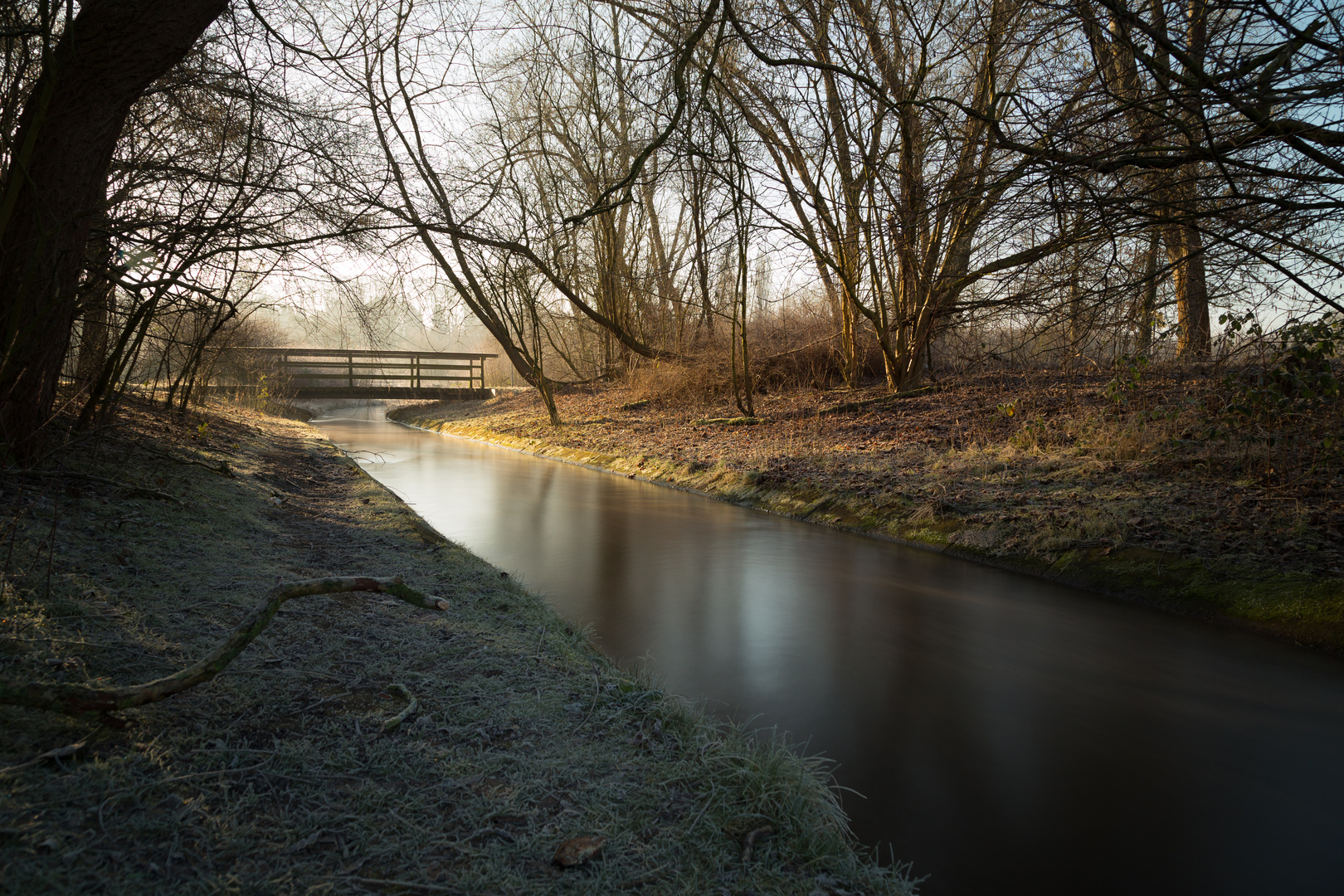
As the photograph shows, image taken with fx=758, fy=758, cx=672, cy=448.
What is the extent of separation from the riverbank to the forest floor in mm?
3806

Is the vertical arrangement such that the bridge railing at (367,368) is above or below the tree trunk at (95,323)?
above

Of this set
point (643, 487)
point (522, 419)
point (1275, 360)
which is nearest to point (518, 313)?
point (522, 419)

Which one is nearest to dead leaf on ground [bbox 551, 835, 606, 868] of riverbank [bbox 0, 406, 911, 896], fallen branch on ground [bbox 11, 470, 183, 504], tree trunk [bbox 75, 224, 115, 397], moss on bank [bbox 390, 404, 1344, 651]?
riverbank [bbox 0, 406, 911, 896]

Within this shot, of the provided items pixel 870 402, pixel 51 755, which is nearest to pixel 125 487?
pixel 51 755

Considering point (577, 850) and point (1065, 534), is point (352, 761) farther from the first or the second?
point (1065, 534)

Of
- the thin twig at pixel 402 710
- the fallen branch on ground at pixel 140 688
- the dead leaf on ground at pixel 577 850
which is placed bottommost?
the dead leaf on ground at pixel 577 850

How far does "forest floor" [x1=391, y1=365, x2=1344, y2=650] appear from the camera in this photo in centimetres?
516

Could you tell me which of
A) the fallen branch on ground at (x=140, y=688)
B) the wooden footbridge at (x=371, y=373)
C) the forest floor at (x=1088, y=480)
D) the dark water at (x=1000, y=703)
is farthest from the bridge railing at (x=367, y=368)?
the fallen branch on ground at (x=140, y=688)

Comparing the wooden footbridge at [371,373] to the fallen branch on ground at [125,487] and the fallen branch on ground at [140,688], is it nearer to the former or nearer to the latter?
the fallen branch on ground at [125,487]

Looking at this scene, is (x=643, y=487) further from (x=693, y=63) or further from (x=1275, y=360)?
(x=1275, y=360)

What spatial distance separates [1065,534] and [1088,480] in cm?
134

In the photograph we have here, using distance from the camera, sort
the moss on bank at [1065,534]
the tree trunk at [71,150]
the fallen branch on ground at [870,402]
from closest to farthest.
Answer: the tree trunk at [71,150] → the moss on bank at [1065,534] → the fallen branch on ground at [870,402]

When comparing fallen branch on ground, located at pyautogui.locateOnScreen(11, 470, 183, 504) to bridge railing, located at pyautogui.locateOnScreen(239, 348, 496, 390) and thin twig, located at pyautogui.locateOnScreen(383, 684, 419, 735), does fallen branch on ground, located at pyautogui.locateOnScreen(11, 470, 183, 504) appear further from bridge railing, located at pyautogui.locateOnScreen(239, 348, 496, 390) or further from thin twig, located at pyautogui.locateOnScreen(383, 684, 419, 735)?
bridge railing, located at pyautogui.locateOnScreen(239, 348, 496, 390)

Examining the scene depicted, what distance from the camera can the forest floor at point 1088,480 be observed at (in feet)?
16.9
